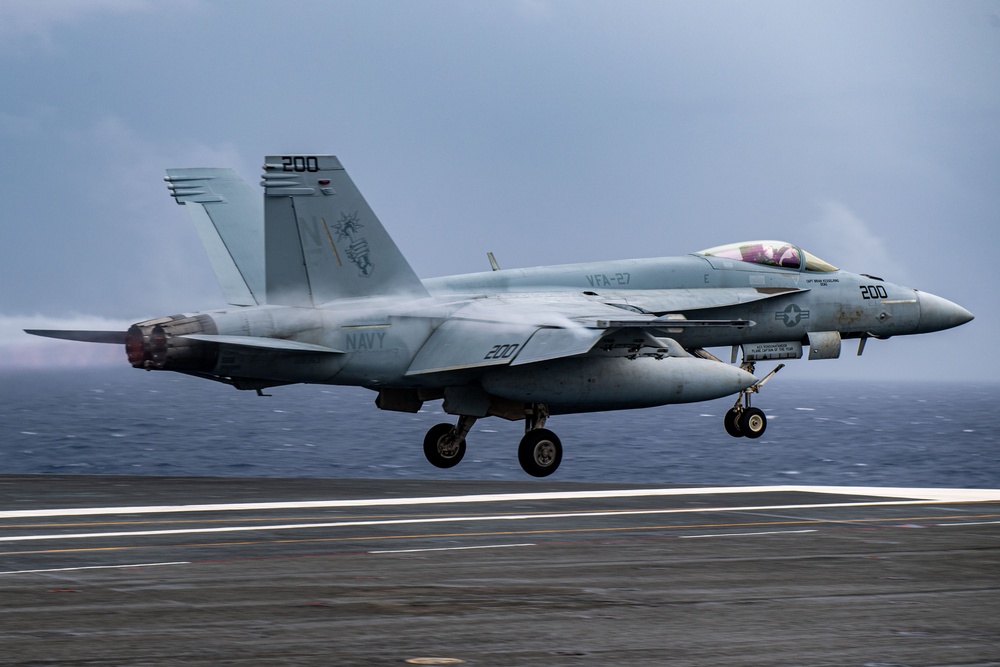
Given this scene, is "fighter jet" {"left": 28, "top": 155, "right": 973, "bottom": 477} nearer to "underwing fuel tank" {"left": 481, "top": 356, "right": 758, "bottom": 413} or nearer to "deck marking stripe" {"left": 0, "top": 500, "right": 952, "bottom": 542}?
"underwing fuel tank" {"left": 481, "top": 356, "right": 758, "bottom": 413}

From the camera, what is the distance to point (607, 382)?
20.8m

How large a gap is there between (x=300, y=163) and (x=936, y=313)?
13274 mm

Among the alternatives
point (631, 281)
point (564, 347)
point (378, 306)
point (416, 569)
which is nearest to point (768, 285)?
point (631, 281)

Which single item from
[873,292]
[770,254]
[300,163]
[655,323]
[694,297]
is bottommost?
[655,323]

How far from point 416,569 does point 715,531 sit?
4846 mm

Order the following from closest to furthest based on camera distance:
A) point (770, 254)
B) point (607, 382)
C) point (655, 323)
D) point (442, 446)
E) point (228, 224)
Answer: point (655, 323) → point (607, 382) → point (442, 446) → point (228, 224) → point (770, 254)

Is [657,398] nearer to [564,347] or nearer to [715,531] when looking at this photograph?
[564,347]

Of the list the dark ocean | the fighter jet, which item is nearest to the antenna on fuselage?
the fighter jet

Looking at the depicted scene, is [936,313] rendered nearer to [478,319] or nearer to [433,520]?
[478,319]

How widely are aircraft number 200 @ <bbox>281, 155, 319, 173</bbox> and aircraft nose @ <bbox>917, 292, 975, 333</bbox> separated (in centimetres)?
1259

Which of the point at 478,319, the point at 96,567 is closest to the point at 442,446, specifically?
the point at 478,319

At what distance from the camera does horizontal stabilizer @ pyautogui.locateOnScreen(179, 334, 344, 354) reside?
18016 mm

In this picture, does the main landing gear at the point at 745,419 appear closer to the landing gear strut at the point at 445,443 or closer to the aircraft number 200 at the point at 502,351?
the landing gear strut at the point at 445,443

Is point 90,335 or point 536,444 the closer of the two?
point 90,335
